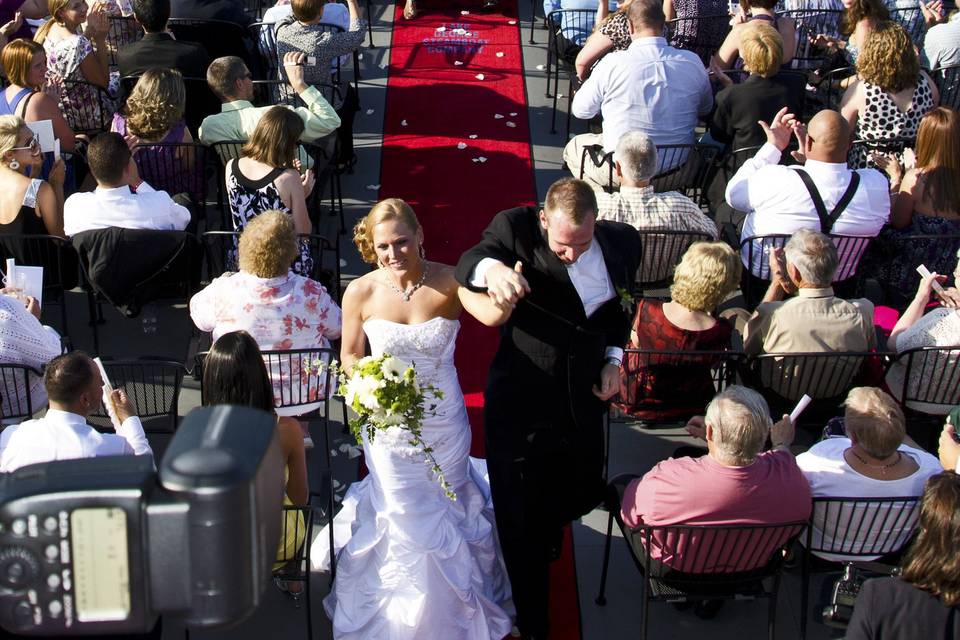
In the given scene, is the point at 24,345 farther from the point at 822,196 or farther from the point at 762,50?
the point at 762,50

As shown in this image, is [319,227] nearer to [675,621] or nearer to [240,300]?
[240,300]

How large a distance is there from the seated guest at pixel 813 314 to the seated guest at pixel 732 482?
1053 mm

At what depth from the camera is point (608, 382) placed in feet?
14.8

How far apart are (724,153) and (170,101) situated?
11.7ft

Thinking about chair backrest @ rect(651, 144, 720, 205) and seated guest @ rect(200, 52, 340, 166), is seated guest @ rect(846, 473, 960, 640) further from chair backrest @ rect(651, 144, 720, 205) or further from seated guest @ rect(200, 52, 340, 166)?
seated guest @ rect(200, 52, 340, 166)

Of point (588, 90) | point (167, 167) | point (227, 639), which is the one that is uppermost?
point (588, 90)

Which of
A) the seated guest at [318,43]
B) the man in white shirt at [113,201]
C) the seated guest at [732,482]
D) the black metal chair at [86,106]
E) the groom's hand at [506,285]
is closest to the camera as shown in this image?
the groom's hand at [506,285]

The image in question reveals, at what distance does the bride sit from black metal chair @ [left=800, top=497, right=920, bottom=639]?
1.32 metres

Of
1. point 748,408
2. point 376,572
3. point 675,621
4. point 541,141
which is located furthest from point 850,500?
point 541,141

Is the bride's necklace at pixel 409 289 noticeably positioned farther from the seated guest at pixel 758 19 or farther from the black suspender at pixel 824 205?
the seated guest at pixel 758 19

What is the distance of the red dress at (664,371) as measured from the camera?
17.5ft

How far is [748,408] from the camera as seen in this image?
4.24 metres

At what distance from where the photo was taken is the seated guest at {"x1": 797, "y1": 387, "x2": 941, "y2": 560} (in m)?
4.46

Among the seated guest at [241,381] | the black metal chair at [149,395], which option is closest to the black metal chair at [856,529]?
the seated guest at [241,381]
